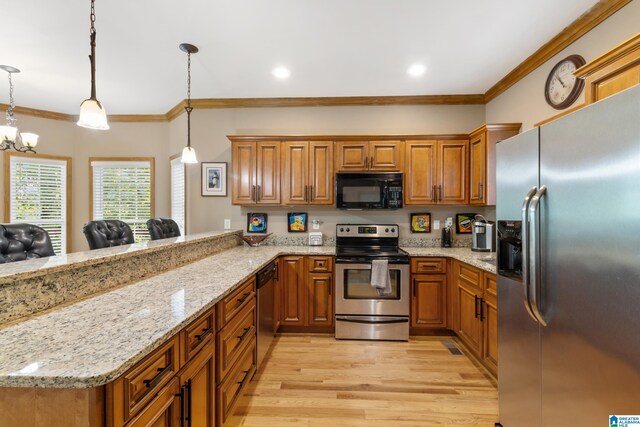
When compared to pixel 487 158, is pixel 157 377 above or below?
below

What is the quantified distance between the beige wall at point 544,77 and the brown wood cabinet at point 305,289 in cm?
248

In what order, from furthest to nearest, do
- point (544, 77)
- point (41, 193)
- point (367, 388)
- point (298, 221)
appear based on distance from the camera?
point (41, 193), point (298, 221), point (544, 77), point (367, 388)

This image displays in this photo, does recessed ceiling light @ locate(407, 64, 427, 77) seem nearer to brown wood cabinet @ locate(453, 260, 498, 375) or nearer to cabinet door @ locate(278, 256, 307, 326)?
brown wood cabinet @ locate(453, 260, 498, 375)

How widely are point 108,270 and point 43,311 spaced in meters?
0.39

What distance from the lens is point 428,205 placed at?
364 cm

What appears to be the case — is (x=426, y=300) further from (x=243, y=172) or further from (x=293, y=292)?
(x=243, y=172)

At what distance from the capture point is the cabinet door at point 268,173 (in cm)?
362

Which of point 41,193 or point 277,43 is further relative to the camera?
point 41,193

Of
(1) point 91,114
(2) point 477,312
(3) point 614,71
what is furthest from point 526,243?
(1) point 91,114

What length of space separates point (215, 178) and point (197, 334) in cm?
294

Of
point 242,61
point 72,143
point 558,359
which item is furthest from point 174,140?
point 558,359

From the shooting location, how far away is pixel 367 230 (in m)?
3.80

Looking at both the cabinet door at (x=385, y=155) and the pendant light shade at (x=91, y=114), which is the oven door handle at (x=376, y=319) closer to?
the cabinet door at (x=385, y=155)

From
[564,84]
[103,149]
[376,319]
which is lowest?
[376,319]
